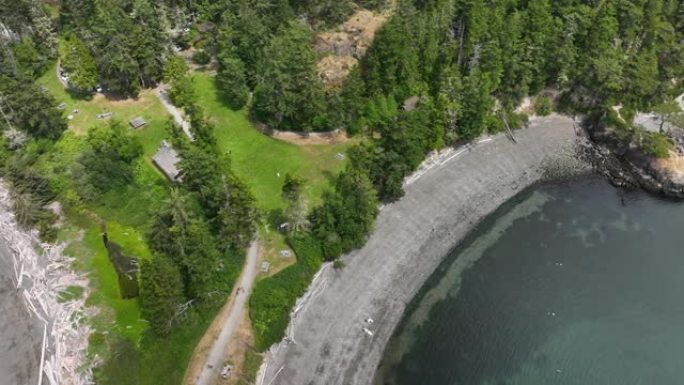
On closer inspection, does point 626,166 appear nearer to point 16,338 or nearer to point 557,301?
point 557,301

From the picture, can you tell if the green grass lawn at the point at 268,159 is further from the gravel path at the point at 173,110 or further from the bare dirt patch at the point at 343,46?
the bare dirt patch at the point at 343,46

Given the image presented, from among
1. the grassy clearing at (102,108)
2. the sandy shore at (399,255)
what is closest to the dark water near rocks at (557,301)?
the sandy shore at (399,255)

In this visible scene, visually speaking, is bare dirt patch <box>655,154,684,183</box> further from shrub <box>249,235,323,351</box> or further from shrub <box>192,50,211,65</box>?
shrub <box>192,50,211,65</box>

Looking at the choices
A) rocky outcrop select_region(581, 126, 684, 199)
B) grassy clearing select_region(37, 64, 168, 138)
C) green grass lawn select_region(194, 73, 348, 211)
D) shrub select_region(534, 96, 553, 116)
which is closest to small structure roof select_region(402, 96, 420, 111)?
green grass lawn select_region(194, 73, 348, 211)

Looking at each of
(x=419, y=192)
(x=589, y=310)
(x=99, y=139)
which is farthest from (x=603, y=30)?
(x=99, y=139)

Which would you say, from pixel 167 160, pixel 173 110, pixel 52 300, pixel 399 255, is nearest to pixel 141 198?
pixel 167 160
